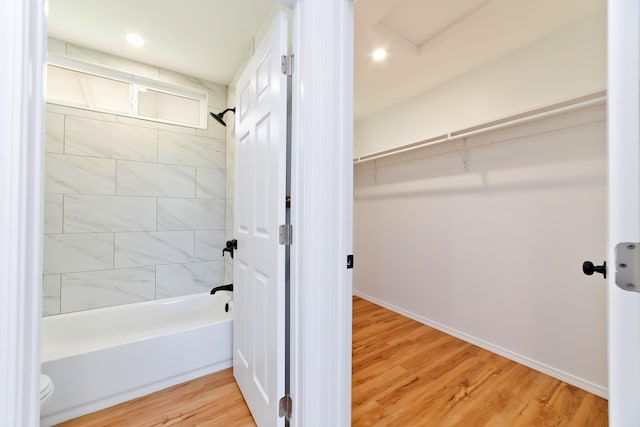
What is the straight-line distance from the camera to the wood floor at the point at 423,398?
1411mm

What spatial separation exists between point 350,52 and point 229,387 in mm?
2092

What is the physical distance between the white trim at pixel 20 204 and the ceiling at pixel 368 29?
1.46 m

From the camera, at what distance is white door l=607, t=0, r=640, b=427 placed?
1.41 feet

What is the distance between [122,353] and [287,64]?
1921mm

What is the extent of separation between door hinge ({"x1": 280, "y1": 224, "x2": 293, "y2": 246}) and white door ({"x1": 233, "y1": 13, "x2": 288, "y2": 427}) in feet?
0.08

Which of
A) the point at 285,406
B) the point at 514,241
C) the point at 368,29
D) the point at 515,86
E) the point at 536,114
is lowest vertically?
the point at 285,406

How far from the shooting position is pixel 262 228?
51.3 inches

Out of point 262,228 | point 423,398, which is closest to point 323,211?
point 262,228

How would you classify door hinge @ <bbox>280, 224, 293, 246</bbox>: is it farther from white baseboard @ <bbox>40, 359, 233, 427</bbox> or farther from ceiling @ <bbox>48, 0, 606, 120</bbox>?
ceiling @ <bbox>48, 0, 606, 120</bbox>

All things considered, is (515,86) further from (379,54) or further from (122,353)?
(122,353)

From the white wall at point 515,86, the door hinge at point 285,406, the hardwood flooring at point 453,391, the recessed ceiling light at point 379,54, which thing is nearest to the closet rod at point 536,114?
the white wall at point 515,86

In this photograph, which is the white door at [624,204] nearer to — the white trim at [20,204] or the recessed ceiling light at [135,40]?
the white trim at [20,204]

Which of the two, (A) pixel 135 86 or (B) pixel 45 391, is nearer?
(B) pixel 45 391


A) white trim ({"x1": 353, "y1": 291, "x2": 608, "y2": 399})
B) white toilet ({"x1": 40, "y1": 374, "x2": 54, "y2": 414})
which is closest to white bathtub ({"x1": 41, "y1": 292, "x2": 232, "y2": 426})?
white toilet ({"x1": 40, "y1": 374, "x2": 54, "y2": 414})
